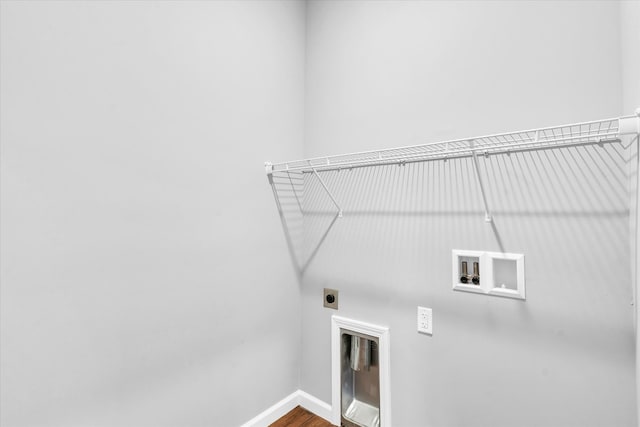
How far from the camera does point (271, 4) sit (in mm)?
1828

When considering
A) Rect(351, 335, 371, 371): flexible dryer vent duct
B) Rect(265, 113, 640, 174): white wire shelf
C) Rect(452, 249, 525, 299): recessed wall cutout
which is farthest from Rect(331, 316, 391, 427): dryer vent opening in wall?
Rect(265, 113, 640, 174): white wire shelf

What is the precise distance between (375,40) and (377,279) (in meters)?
1.38

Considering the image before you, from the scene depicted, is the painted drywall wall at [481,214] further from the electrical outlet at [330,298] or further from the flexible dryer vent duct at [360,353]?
the flexible dryer vent duct at [360,353]

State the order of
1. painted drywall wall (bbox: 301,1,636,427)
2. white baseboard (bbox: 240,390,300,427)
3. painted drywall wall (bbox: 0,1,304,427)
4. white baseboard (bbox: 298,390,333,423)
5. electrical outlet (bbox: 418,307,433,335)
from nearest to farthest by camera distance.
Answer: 1. painted drywall wall (bbox: 0,1,304,427)
2. painted drywall wall (bbox: 301,1,636,427)
3. electrical outlet (bbox: 418,307,433,335)
4. white baseboard (bbox: 240,390,300,427)
5. white baseboard (bbox: 298,390,333,423)

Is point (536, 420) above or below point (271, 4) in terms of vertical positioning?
below

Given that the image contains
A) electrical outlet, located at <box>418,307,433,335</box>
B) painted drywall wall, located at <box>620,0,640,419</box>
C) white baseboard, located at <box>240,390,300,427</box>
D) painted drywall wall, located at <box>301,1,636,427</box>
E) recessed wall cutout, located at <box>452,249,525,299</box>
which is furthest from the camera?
white baseboard, located at <box>240,390,300,427</box>

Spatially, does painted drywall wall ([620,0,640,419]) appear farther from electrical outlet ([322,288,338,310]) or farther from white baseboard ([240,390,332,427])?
white baseboard ([240,390,332,427])

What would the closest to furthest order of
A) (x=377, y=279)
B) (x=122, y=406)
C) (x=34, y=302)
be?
(x=34, y=302) < (x=122, y=406) < (x=377, y=279)

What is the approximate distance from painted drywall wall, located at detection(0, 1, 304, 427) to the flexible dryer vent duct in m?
0.44

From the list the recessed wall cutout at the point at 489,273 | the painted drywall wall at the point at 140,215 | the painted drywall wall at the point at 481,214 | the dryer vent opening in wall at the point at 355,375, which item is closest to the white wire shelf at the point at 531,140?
the painted drywall wall at the point at 481,214

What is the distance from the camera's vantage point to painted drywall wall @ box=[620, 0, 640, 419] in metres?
0.84

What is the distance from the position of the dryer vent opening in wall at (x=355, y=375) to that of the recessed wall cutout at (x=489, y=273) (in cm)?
60

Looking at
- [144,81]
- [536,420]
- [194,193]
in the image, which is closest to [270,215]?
[194,193]

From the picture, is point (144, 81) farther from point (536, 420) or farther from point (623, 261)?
point (536, 420)
